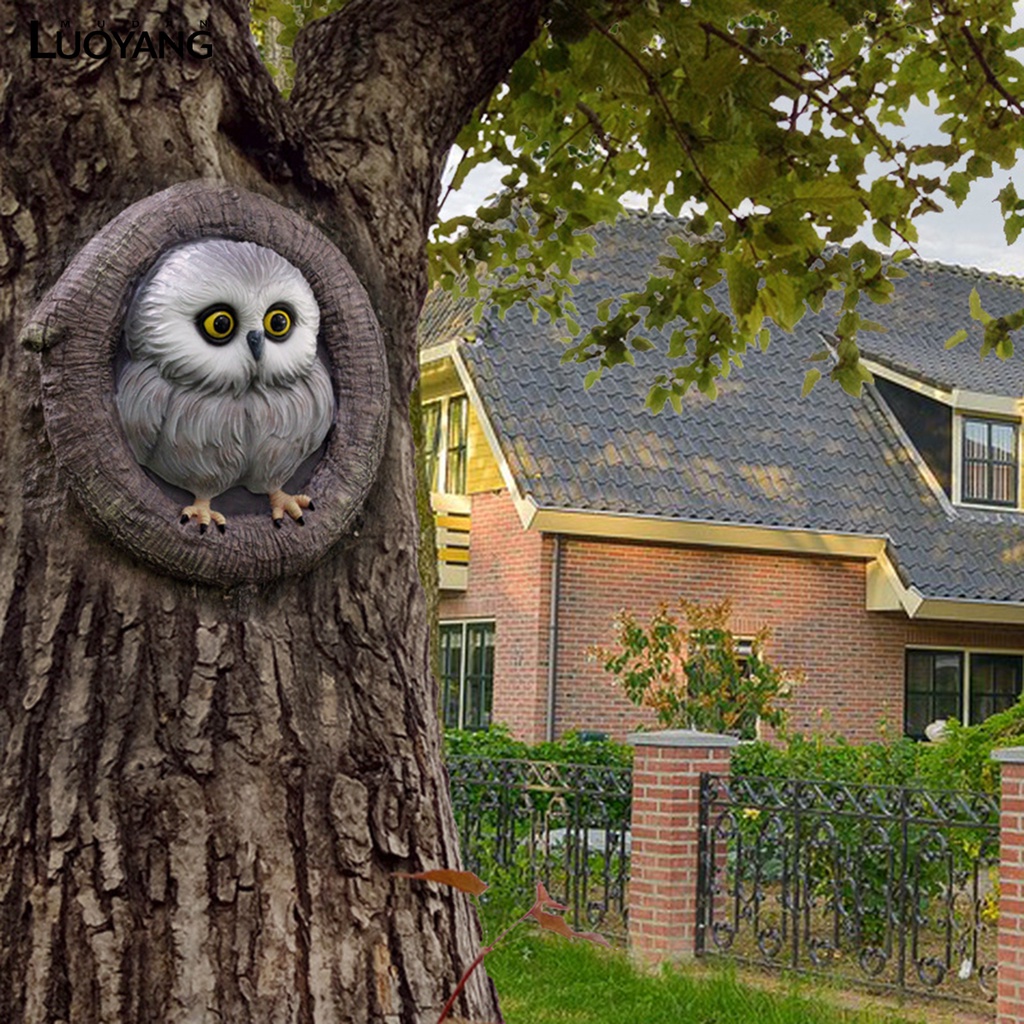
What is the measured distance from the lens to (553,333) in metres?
19.7

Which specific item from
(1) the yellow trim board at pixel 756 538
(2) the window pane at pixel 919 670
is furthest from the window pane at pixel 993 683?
(1) the yellow trim board at pixel 756 538

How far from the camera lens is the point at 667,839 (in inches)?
355

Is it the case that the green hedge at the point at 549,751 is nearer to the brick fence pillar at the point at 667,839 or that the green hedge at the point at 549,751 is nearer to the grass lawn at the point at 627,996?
the brick fence pillar at the point at 667,839

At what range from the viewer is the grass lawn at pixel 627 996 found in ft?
24.1

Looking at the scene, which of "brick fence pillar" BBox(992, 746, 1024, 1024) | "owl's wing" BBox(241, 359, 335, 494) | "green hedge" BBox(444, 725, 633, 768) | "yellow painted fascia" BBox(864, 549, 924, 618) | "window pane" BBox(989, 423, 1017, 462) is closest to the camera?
"owl's wing" BBox(241, 359, 335, 494)

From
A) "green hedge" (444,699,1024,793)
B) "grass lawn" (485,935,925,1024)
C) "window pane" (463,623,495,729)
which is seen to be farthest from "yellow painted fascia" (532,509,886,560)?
"grass lawn" (485,935,925,1024)

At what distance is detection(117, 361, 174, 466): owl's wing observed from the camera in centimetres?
264

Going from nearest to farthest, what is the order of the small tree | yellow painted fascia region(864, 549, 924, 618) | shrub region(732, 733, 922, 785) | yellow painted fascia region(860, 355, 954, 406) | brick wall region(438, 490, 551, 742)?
shrub region(732, 733, 922, 785), the small tree, brick wall region(438, 490, 551, 742), yellow painted fascia region(864, 549, 924, 618), yellow painted fascia region(860, 355, 954, 406)

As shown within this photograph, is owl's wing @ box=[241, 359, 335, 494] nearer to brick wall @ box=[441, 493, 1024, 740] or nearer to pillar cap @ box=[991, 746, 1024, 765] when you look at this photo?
pillar cap @ box=[991, 746, 1024, 765]

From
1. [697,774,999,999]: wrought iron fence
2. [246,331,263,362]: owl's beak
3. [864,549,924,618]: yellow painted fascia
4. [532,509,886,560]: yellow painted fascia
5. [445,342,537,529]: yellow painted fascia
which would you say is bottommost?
[697,774,999,999]: wrought iron fence

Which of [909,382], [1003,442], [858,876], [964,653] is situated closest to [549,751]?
[858,876]

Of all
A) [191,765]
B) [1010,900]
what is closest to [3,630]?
[191,765]

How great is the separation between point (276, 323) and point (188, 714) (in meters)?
0.67

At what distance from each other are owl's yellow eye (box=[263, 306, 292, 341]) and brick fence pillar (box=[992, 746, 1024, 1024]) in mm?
5324
